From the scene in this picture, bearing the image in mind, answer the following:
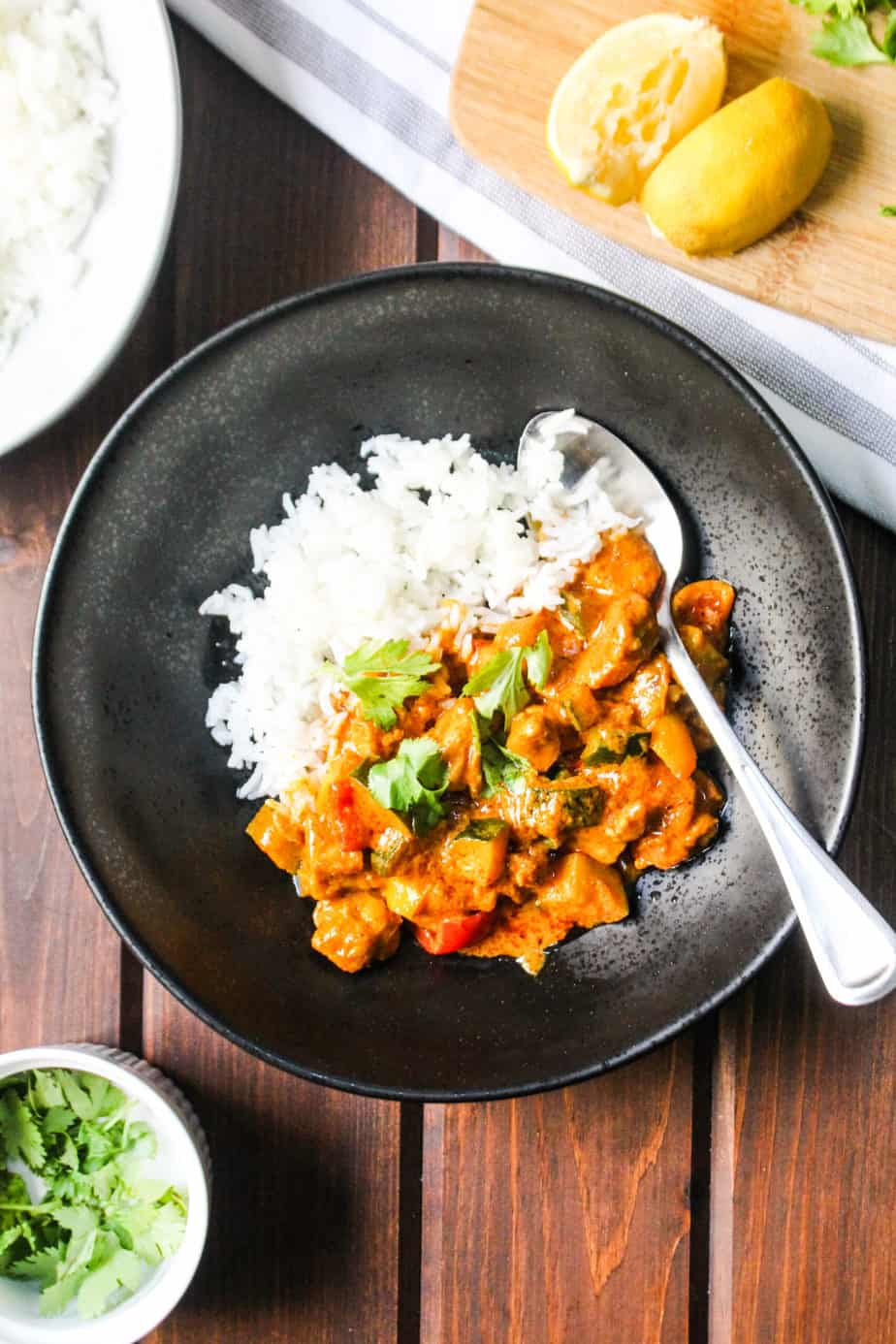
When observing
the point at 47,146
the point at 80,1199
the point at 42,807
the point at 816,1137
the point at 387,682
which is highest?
the point at 47,146

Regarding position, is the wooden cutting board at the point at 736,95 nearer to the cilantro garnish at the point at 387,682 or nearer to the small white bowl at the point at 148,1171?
the cilantro garnish at the point at 387,682

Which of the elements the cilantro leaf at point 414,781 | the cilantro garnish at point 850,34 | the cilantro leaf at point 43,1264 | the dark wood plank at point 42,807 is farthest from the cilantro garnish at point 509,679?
the cilantro leaf at point 43,1264

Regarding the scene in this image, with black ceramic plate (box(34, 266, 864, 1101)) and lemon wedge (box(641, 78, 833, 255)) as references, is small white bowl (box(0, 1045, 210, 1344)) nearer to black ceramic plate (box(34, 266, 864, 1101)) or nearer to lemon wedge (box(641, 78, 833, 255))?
black ceramic plate (box(34, 266, 864, 1101))

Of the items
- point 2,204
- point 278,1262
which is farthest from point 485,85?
point 278,1262

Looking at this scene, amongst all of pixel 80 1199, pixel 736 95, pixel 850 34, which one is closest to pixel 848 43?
pixel 850 34

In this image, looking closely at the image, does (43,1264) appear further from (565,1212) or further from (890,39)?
(890,39)

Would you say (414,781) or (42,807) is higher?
(414,781)
